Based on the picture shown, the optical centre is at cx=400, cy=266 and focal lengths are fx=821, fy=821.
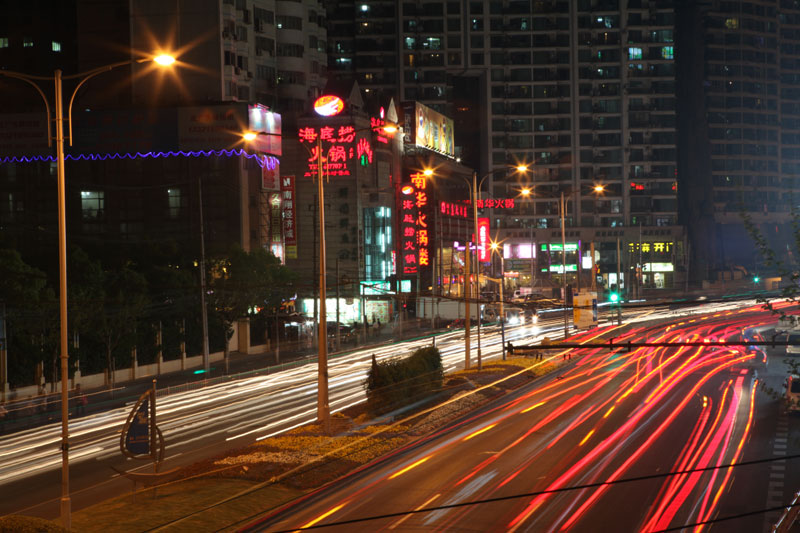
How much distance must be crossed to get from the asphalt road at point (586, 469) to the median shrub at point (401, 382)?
330 cm

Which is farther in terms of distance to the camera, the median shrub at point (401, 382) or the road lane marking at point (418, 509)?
the median shrub at point (401, 382)

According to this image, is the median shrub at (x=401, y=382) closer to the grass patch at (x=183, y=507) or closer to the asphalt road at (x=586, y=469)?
the asphalt road at (x=586, y=469)

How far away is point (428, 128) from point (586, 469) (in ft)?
283

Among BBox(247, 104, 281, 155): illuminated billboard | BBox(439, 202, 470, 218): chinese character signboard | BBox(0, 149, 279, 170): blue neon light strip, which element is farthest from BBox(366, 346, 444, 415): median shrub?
BBox(439, 202, 470, 218): chinese character signboard

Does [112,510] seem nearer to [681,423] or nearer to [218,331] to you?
[681,423]

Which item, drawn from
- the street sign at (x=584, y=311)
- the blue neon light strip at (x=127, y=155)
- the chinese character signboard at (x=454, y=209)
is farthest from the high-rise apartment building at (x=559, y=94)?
the street sign at (x=584, y=311)

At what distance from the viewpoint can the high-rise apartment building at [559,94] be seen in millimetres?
136500

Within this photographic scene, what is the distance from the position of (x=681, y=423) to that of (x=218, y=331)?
125 feet

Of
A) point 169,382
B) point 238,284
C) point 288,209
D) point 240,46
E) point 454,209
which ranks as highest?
point 240,46

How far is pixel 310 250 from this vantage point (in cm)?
9100

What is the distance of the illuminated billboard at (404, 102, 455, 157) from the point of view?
339ft

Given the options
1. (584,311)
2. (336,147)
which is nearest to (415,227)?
(336,147)

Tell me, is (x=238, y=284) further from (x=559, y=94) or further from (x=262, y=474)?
(x=559, y=94)

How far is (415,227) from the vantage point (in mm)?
93688
